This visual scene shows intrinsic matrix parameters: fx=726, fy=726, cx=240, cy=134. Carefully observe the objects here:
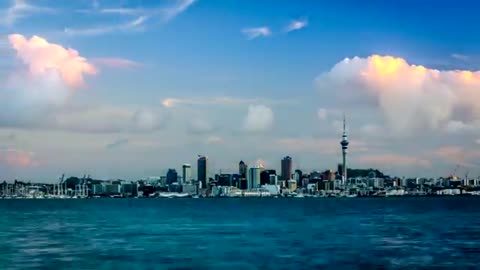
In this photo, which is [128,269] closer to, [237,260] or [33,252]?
[237,260]

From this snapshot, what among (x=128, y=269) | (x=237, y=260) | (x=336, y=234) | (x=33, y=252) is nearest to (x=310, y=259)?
(x=237, y=260)

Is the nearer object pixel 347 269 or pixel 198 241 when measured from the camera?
pixel 347 269

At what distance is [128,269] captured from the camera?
59.1 meters

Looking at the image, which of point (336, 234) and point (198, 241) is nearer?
point (198, 241)

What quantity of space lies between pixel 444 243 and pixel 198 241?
96.2 feet

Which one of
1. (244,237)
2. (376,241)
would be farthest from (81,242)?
(376,241)

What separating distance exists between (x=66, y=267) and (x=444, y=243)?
44.8 m

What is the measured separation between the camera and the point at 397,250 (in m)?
74.4

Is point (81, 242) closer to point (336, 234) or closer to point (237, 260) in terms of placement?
point (237, 260)

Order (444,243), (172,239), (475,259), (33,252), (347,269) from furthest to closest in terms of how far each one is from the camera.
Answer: (172,239), (444,243), (33,252), (475,259), (347,269)

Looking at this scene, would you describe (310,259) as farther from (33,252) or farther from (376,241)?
(33,252)

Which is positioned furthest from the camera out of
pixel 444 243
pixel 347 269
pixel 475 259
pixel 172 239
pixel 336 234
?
pixel 336 234

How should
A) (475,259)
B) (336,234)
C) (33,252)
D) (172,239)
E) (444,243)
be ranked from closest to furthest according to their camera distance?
(475,259), (33,252), (444,243), (172,239), (336,234)

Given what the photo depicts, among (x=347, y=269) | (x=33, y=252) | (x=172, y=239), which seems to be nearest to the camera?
(x=347, y=269)
